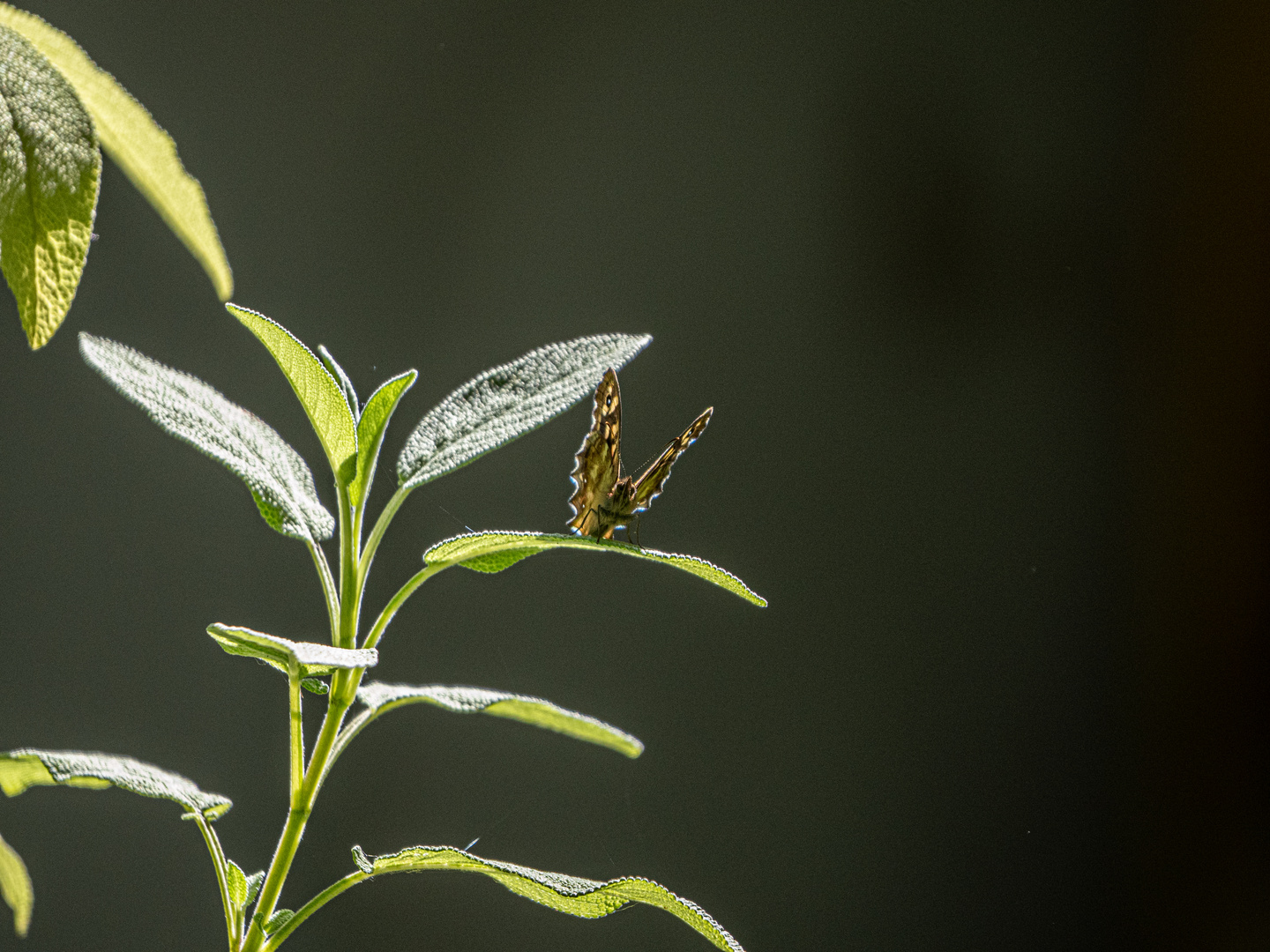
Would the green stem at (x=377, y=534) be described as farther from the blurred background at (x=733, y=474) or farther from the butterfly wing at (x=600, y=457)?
the blurred background at (x=733, y=474)

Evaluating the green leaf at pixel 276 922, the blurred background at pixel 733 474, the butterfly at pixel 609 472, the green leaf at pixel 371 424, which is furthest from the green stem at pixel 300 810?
the blurred background at pixel 733 474

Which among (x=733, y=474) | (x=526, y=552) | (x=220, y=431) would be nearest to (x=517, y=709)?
(x=526, y=552)

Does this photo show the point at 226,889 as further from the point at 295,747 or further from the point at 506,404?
the point at 506,404

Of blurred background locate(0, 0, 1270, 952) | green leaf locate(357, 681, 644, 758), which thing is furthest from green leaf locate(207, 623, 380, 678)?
blurred background locate(0, 0, 1270, 952)

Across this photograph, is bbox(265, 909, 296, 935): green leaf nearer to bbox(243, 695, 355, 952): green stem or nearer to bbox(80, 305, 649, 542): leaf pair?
bbox(243, 695, 355, 952): green stem

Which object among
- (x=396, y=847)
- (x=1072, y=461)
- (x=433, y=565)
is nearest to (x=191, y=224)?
(x=433, y=565)

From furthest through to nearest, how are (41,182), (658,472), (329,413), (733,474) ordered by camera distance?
(733,474) → (658,472) → (329,413) → (41,182)
